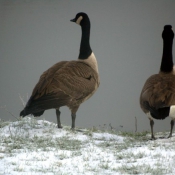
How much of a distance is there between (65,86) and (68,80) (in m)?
0.19

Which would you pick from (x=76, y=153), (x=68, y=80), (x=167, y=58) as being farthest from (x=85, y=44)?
(x=76, y=153)

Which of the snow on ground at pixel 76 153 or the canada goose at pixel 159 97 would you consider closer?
the snow on ground at pixel 76 153

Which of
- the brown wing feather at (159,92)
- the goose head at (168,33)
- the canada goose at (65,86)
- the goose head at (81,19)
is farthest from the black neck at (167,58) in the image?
the goose head at (81,19)

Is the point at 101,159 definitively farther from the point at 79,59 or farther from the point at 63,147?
the point at 79,59

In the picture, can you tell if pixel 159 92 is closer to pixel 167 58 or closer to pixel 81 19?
pixel 167 58

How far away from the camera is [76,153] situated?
7.27m

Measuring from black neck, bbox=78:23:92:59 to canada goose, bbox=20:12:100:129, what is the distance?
0.09ft

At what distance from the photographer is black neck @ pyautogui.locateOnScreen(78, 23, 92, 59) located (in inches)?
411

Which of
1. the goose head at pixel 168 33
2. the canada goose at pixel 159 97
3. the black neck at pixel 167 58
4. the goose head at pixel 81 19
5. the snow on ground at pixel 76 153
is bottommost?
the snow on ground at pixel 76 153

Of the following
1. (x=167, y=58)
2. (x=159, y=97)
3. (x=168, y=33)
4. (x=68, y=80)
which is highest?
(x=168, y=33)

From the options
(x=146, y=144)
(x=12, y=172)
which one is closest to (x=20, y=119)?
(x=146, y=144)

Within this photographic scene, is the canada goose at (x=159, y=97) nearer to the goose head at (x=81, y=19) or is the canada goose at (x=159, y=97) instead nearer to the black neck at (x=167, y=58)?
the black neck at (x=167, y=58)

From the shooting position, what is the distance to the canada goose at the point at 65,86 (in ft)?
28.8

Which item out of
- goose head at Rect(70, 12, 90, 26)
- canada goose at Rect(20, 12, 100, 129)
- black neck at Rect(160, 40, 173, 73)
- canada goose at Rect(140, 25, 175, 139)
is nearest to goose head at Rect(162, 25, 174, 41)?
black neck at Rect(160, 40, 173, 73)
